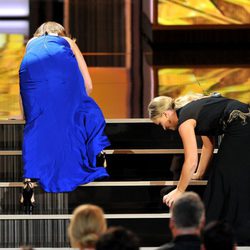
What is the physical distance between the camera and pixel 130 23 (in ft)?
39.2

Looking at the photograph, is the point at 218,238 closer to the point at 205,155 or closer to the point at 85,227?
the point at 85,227

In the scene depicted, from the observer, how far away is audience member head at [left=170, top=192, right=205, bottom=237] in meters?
4.94

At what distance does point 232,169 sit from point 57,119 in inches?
54.7

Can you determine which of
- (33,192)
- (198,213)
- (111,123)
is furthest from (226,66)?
(198,213)

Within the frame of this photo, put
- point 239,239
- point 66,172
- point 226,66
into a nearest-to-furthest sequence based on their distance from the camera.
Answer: point 239,239
point 66,172
point 226,66

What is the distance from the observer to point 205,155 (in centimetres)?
718

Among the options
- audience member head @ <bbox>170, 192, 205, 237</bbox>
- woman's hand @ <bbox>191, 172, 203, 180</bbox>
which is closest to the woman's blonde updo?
woman's hand @ <bbox>191, 172, 203, 180</bbox>

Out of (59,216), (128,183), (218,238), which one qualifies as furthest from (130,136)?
(218,238)

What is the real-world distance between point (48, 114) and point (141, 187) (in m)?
0.85

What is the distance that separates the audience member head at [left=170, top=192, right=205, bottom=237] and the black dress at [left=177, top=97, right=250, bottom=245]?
194 centimetres

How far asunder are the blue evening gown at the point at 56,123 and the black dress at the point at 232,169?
0.97m

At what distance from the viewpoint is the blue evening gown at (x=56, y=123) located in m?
7.62

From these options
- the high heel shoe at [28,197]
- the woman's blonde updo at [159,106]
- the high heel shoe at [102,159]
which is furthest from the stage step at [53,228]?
the woman's blonde updo at [159,106]

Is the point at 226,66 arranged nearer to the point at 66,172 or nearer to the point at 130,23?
the point at 130,23
